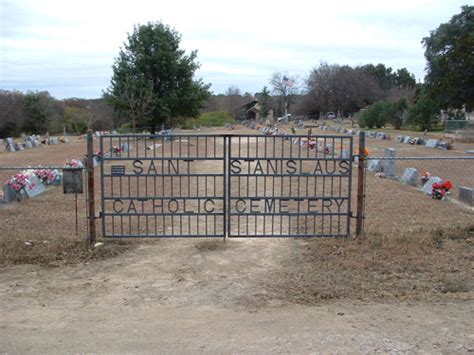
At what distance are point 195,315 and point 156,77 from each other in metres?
38.7

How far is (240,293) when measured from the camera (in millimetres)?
5559

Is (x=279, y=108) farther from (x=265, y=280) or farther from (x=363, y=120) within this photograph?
(x=265, y=280)

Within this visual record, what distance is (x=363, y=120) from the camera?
5912 cm

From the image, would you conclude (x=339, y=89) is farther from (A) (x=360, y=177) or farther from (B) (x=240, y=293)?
(B) (x=240, y=293)

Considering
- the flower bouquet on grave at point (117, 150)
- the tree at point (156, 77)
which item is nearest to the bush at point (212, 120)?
the tree at point (156, 77)

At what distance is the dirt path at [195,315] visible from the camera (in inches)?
169

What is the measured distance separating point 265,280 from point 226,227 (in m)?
2.37

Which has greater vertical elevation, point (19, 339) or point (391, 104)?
point (391, 104)

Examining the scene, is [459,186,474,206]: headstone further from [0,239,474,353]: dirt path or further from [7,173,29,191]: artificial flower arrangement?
[7,173,29,191]: artificial flower arrangement

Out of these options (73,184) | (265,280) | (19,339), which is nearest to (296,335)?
(265,280)

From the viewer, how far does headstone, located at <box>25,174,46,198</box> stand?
12.4m

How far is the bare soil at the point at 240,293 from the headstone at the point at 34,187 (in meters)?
3.96

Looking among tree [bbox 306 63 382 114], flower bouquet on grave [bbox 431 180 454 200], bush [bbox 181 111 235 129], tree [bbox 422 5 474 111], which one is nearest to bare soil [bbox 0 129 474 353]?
flower bouquet on grave [bbox 431 180 454 200]

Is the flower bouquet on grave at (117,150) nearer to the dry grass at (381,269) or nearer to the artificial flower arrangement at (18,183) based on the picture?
the artificial flower arrangement at (18,183)
